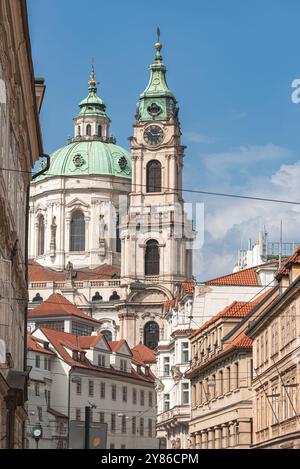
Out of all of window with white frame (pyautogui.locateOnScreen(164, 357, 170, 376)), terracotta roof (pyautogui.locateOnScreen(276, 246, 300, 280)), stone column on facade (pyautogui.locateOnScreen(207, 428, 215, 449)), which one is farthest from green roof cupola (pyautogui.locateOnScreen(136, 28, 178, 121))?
terracotta roof (pyautogui.locateOnScreen(276, 246, 300, 280))

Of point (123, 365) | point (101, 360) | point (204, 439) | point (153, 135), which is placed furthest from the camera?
point (153, 135)

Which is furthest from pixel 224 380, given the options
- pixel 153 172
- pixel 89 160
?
pixel 89 160

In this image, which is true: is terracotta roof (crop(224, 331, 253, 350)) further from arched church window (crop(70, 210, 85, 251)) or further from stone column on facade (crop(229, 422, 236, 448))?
arched church window (crop(70, 210, 85, 251))

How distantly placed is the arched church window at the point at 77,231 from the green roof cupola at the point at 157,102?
64.2 ft

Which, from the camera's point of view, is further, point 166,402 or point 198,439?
point 166,402

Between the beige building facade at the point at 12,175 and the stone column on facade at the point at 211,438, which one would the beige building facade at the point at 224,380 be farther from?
the beige building facade at the point at 12,175

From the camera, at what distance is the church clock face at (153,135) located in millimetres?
159875

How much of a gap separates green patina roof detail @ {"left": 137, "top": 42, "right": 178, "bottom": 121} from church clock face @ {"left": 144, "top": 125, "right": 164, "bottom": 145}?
1.27 meters

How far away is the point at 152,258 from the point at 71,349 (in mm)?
47691

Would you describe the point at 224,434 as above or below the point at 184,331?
below

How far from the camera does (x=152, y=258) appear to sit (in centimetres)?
15612

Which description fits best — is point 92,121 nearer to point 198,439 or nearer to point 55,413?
point 55,413

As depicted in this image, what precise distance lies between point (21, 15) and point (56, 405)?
78.6 m
